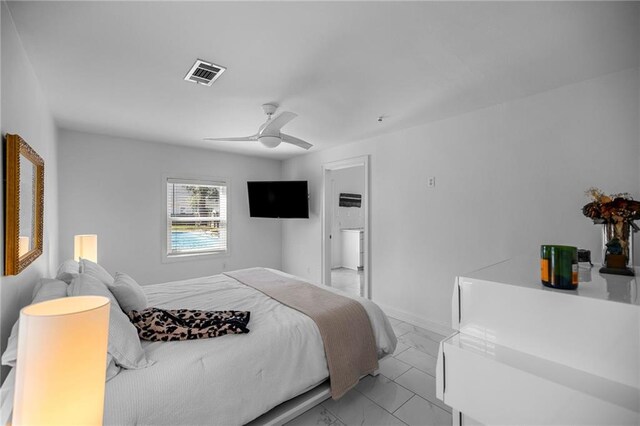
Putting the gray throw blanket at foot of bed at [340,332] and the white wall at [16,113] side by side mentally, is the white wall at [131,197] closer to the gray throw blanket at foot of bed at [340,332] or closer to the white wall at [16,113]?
Result: the white wall at [16,113]

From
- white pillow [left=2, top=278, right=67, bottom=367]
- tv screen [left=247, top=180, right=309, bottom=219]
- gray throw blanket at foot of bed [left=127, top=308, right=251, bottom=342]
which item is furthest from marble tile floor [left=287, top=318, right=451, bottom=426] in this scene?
tv screen [left=247, top=180, right=309, bottom=219]

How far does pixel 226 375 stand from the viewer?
1527 mm

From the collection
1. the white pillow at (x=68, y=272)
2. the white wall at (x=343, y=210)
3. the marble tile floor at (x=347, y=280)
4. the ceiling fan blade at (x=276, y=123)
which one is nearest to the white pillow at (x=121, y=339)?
the white pillow at (x=68, y=272)

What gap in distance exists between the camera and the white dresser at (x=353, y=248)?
6.48m

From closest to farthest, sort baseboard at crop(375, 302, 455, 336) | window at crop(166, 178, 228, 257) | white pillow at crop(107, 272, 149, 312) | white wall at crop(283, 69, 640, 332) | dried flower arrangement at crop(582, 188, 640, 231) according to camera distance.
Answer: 1. dried flower arrangement at crop(582, 188, 640, 231)
2. white pillow at crop(107, 272, 149, 312)
3. white wall at crop(283, 69, 640, 332)
4. baseboard at crop(375, 302, 455, 336)
5. window at crop(166, 178, 228, 257)

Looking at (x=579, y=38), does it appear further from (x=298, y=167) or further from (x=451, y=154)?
(x=298, y=167)

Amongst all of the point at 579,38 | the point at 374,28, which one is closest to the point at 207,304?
the point at 374,28

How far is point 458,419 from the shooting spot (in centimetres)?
122

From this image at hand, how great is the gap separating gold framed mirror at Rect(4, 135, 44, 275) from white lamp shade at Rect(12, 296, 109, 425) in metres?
0.67

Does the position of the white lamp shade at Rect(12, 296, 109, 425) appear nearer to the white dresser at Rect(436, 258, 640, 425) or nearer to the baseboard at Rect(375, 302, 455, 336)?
the white dresser at Rect(436, 258, 640, 425)

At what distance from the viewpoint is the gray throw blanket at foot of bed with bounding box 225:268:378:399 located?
1962mm

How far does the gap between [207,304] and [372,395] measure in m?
1.51

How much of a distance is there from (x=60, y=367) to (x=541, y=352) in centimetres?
168

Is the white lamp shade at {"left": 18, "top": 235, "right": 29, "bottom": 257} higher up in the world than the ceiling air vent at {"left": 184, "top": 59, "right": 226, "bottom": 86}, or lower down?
lower down
